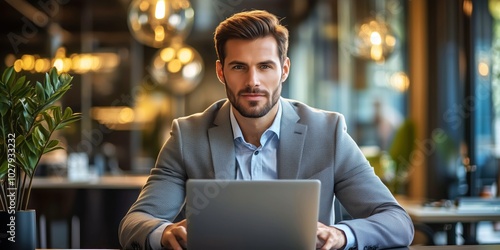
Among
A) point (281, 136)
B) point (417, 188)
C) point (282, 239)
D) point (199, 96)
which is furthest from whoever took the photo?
point (199, 96)

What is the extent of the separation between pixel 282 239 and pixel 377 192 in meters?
0.69

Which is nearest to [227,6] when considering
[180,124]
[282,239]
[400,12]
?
[400,12]

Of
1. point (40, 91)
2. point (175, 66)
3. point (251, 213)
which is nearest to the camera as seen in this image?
point (251, 213)

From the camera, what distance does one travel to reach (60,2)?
442 inches

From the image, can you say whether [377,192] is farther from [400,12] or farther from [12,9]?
[12,9]

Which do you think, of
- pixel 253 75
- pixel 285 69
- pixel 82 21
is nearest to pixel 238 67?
pixel 253 75

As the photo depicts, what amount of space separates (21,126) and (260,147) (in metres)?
0.83

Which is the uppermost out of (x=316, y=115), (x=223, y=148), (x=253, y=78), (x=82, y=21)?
(x=82, y=21)

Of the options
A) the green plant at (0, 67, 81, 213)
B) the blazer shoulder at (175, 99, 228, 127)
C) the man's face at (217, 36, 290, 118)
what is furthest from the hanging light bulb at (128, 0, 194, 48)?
the green plant at (0, 67, 81, 213)

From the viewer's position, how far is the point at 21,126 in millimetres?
2225

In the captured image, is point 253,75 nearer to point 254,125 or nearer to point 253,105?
point 253,105

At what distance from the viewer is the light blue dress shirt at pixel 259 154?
266cm

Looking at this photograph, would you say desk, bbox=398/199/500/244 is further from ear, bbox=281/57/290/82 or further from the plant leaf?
the plant leaf
